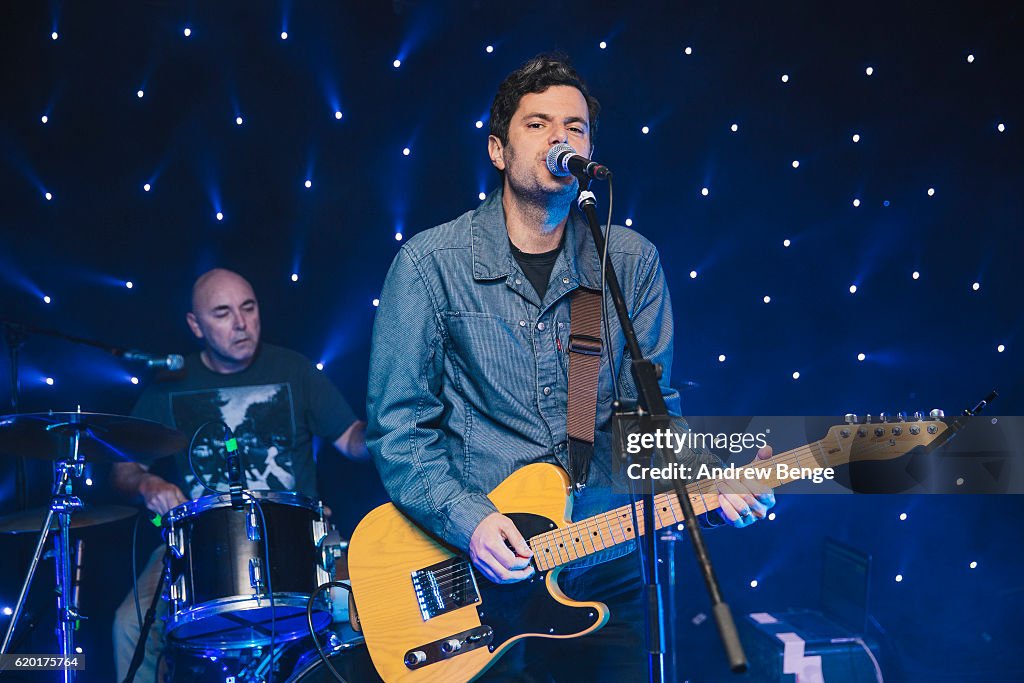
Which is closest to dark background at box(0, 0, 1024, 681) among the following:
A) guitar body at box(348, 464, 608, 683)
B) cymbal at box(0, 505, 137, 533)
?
cymbal at box(0, 505, 137, 533)

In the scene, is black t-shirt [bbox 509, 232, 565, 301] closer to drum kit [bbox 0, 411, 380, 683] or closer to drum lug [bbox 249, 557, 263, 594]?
drum kit [bbox 0, 411, 380, 683]

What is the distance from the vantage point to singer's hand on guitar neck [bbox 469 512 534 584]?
269 centimetres

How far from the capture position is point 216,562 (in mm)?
3668

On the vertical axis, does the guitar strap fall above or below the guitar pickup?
above

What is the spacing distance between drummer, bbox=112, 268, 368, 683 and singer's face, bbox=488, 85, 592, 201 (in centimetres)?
237

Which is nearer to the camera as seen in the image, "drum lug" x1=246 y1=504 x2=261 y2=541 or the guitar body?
the guitar body

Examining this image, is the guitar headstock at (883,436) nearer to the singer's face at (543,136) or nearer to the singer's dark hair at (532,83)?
the singer's face at (543,136)

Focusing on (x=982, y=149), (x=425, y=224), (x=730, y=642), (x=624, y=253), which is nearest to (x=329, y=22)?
(x=425, y=224)

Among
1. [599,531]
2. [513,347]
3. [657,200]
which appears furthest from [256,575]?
[657,200]

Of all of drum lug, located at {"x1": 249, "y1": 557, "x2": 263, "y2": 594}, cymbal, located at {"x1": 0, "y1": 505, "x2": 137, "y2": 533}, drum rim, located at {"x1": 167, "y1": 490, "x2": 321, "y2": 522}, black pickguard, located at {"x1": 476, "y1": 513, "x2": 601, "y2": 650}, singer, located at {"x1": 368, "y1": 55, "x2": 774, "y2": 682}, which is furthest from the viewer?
cymbal, located at {"x1": 0, "y1": 505, "x2": 137, "y2": 533}

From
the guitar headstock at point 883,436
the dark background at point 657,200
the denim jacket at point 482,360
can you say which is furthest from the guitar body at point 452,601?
the dark background at point 657,200

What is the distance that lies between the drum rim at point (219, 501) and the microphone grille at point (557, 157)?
6.07 ft

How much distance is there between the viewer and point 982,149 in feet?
17.8

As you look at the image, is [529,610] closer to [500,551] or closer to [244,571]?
[500,551]
